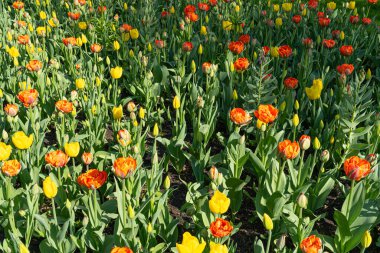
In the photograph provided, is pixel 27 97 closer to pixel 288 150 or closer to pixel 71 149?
pixel 71 149

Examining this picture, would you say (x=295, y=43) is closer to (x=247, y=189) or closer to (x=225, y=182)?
(x=247, y=189)

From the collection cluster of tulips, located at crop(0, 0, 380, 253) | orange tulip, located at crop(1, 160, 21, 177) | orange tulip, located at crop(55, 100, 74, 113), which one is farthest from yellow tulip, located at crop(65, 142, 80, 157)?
orange tulip, located at crop(55, 100, 74, 113)

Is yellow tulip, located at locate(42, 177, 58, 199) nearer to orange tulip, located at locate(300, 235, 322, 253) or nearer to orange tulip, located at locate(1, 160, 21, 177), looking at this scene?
orange tulip, located at locate(1, 160, 21, 177)

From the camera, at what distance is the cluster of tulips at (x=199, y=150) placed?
2.55 m

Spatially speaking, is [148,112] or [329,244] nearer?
[329,244]

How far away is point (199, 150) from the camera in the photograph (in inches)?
140

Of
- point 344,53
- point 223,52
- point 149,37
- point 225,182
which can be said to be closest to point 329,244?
point 225,182

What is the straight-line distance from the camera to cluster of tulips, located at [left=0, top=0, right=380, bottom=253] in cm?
255

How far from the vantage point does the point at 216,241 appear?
2318mm

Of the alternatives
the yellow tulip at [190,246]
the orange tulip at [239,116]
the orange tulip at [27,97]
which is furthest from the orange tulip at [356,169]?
the orange tulip at [27,97]

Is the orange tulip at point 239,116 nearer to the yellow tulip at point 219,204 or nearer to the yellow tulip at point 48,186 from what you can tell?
the yellow tulip at point 219,204

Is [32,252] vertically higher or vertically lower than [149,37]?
lower

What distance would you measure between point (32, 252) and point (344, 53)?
9.09 feet

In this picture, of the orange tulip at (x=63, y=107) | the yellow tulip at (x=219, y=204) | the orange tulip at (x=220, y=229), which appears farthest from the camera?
the orange tulip at (x=63, y=107)
